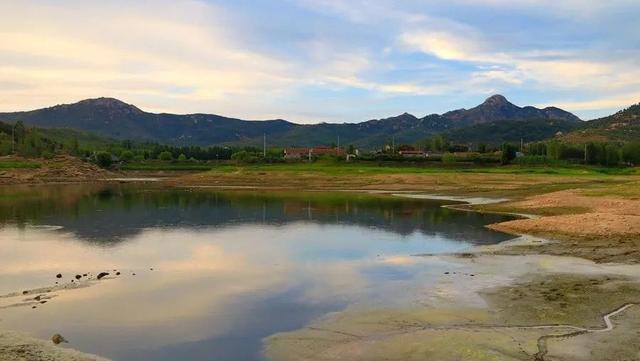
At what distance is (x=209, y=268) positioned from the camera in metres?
30.7

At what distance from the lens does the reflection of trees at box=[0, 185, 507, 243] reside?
1844 inches

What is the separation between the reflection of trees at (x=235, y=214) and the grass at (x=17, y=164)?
242 ft

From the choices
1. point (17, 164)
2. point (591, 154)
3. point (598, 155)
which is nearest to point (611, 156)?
point (598, 155)

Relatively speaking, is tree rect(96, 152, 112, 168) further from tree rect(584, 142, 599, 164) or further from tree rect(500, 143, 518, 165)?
tree rect(584, 142, 599, 164)

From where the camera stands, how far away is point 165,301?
2312 centimetres

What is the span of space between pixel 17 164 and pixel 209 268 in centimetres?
13825

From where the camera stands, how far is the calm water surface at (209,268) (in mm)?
19094

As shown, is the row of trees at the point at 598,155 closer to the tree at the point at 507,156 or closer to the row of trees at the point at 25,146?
the tree at the point at 507,156

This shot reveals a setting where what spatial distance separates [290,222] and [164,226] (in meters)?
11.1

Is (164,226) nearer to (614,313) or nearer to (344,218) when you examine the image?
(344,218)

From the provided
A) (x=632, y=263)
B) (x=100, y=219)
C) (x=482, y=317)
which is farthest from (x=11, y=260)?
(x=632, y=263)

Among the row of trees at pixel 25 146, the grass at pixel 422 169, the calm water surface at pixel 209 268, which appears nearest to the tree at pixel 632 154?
the grass at pixel 422 169

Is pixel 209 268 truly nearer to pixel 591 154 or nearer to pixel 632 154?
pixel 591 154

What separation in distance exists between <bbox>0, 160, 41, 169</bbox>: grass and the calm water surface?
306 feet
